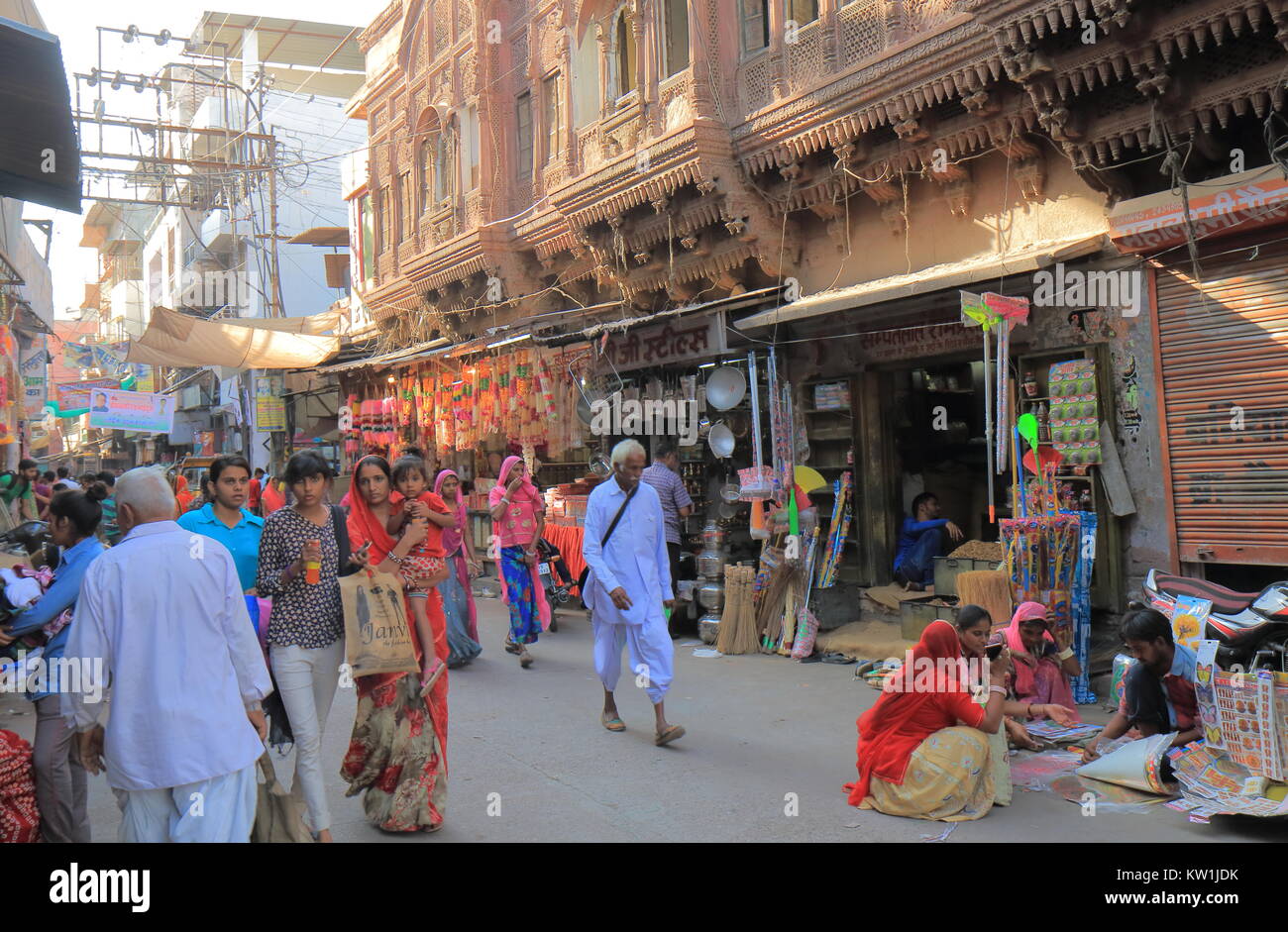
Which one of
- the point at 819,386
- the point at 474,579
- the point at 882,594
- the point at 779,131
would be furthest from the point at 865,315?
the point at 474,579

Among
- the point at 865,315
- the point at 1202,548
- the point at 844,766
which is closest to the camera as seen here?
the point at 844,766

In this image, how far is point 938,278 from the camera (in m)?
7.73

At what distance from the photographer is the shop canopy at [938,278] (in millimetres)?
7207

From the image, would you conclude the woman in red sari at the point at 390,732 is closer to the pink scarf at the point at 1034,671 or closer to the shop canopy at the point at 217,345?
the pink scarf at the point at 1034,671

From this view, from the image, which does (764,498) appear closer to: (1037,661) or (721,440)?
(721,440)

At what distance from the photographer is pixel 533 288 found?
1534cm

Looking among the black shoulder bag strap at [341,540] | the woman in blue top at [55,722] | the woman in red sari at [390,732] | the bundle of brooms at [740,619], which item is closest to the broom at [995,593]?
the bundle of brooms at [740,619]

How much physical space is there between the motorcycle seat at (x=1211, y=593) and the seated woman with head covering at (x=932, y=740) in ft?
3.91

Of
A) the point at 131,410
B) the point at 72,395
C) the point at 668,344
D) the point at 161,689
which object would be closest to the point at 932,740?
the point at 161,689

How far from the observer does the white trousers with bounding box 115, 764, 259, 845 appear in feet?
10.3

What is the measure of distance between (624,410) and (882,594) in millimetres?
4273

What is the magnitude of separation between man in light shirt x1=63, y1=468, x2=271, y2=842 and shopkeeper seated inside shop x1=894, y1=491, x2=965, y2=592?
7.25 meters

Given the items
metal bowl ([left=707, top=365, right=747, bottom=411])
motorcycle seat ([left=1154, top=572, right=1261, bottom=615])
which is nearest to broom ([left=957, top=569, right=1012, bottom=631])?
motorcycle seat ([left=1154, top=572, right=1261, bottom=615])

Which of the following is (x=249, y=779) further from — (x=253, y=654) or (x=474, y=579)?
(x=474, y=579)
